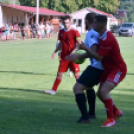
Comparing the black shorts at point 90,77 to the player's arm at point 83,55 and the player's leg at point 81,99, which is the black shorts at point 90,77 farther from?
the player's arm at point 83,55

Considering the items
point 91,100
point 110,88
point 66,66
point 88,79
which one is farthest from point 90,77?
point 66,66

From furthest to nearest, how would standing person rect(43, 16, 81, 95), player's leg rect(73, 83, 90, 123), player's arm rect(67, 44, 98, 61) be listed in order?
standing person rect(43, 16, 81, 95)
player's leg rect(73, 83, 90, 123)
player's arm rect(67, 44, 98, 61)

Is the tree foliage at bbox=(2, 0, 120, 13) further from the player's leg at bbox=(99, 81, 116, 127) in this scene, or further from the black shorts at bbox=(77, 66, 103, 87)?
the player's leg at bbox=(99, 81, 116, 127)

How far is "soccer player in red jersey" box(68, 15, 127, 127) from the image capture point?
4.86 metres

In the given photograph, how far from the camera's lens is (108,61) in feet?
16.7

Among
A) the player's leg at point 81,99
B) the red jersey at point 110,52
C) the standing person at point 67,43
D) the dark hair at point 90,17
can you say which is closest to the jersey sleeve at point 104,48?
the red jersey at point 110,52

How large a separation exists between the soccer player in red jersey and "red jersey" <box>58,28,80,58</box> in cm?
293

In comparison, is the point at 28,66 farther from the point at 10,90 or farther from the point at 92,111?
the point at 92,111

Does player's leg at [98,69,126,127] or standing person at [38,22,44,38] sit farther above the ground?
player's leg at [98,69,126,127]

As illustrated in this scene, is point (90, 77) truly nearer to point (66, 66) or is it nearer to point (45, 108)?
point (45, 108)

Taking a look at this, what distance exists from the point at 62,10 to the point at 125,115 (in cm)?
6553

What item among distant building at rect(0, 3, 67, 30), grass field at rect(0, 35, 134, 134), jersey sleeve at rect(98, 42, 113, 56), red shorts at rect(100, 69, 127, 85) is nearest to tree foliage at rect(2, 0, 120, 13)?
distant building at rect(0, 3, 67, 30)

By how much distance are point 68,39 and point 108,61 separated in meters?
3.08

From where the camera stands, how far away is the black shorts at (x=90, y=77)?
205 inches
